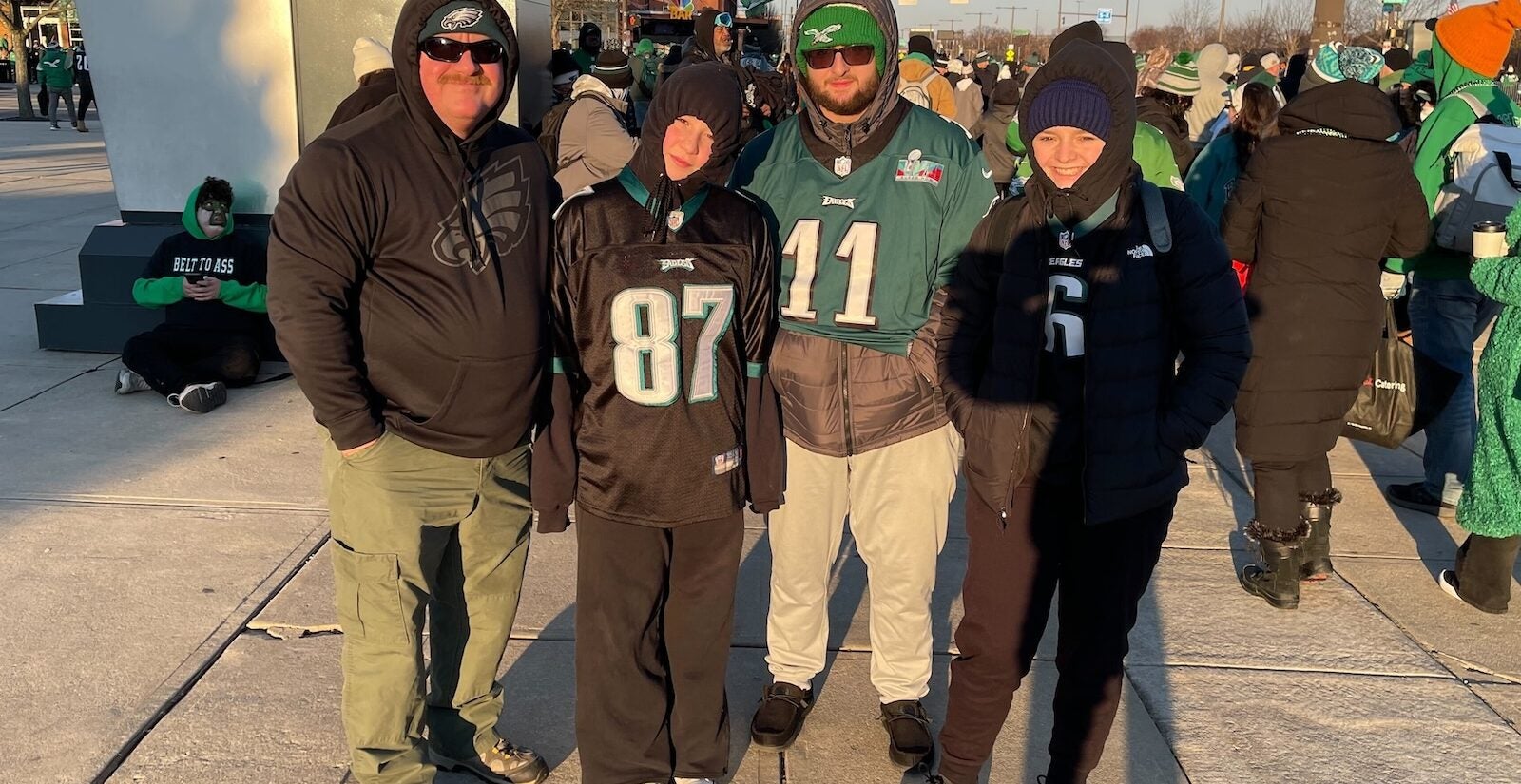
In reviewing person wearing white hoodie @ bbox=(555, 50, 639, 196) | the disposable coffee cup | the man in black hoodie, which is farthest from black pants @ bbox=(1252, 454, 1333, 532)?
person wearing white hoodie @ bbox=(555, 50, 639, 196)

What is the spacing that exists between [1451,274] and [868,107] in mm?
3404

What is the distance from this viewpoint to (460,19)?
2635mm

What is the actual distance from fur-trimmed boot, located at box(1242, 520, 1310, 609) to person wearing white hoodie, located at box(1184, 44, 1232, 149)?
5.71 metres

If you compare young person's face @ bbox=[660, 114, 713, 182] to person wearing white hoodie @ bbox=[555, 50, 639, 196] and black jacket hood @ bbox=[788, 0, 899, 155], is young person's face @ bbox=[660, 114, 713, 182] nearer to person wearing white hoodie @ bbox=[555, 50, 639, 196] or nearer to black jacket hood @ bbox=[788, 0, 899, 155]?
black jacket hood @ bbox=[788, 0, 899, 155]

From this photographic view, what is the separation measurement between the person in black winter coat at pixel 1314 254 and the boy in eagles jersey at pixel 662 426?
7.15ft

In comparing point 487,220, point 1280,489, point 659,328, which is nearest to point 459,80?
point 487,220

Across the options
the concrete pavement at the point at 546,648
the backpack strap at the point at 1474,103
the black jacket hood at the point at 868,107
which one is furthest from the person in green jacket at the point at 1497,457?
the black jacket hood at the point at 868,107

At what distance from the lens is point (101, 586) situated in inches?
162

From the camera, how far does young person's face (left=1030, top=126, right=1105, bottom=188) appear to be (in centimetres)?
278

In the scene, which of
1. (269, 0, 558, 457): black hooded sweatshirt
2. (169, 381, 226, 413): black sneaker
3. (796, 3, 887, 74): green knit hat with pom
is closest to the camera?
(269, 0, 558, 457): black hooded sweatshirt

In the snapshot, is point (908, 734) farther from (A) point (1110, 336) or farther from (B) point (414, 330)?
(B) point (414, 330)

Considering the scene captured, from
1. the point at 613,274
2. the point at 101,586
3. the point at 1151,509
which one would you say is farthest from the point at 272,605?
the point at 1151,509

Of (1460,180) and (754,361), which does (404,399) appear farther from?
(1460,180)

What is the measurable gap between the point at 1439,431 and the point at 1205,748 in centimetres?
279
